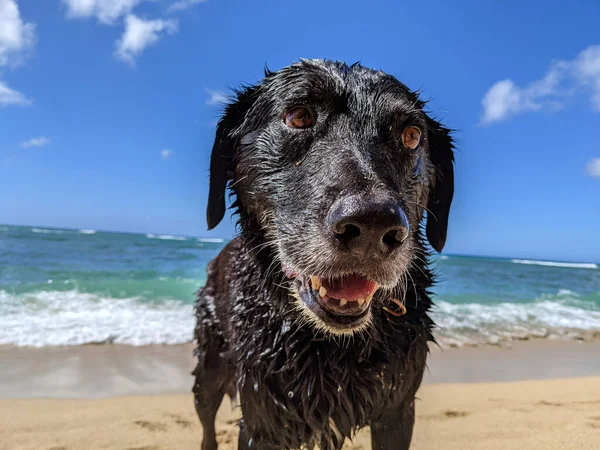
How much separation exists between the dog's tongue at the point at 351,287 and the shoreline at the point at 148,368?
2.81m

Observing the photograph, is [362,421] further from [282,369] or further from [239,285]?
[239,285]

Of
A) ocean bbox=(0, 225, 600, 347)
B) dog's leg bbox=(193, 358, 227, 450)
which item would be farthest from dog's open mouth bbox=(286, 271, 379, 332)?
dog's leg bbox=(193, 358, 227, 450)

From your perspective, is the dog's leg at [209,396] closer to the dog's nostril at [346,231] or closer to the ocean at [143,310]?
the ocean at [143,310]

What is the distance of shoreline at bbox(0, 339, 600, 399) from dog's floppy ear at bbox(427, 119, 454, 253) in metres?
1.87

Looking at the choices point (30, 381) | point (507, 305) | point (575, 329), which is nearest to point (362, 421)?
point (30, 381)

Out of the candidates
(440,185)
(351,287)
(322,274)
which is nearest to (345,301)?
(351,287)

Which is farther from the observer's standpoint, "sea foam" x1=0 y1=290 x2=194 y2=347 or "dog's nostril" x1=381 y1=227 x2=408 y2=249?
"sea foam" x1=0 y1=290 x2=194 y2=347

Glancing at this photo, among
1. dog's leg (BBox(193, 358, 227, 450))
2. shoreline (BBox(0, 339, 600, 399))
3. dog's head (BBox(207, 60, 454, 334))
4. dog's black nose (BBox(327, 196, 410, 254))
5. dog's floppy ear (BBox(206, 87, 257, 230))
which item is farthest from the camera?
shoreline (BBox(0, 339, 600, 399))

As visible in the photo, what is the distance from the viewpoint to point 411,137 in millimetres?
2357

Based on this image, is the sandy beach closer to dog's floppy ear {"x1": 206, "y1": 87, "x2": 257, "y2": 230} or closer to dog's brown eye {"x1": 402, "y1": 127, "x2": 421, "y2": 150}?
dog's floppy ear {"x1": 206, "y1": 87, "x2": 257, "y2": 230}

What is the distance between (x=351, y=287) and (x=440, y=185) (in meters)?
1.38

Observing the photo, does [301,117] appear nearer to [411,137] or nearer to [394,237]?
[411,137]

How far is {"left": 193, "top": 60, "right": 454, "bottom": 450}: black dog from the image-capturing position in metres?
1.94

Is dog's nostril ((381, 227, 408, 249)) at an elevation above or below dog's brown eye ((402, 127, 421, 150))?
below
